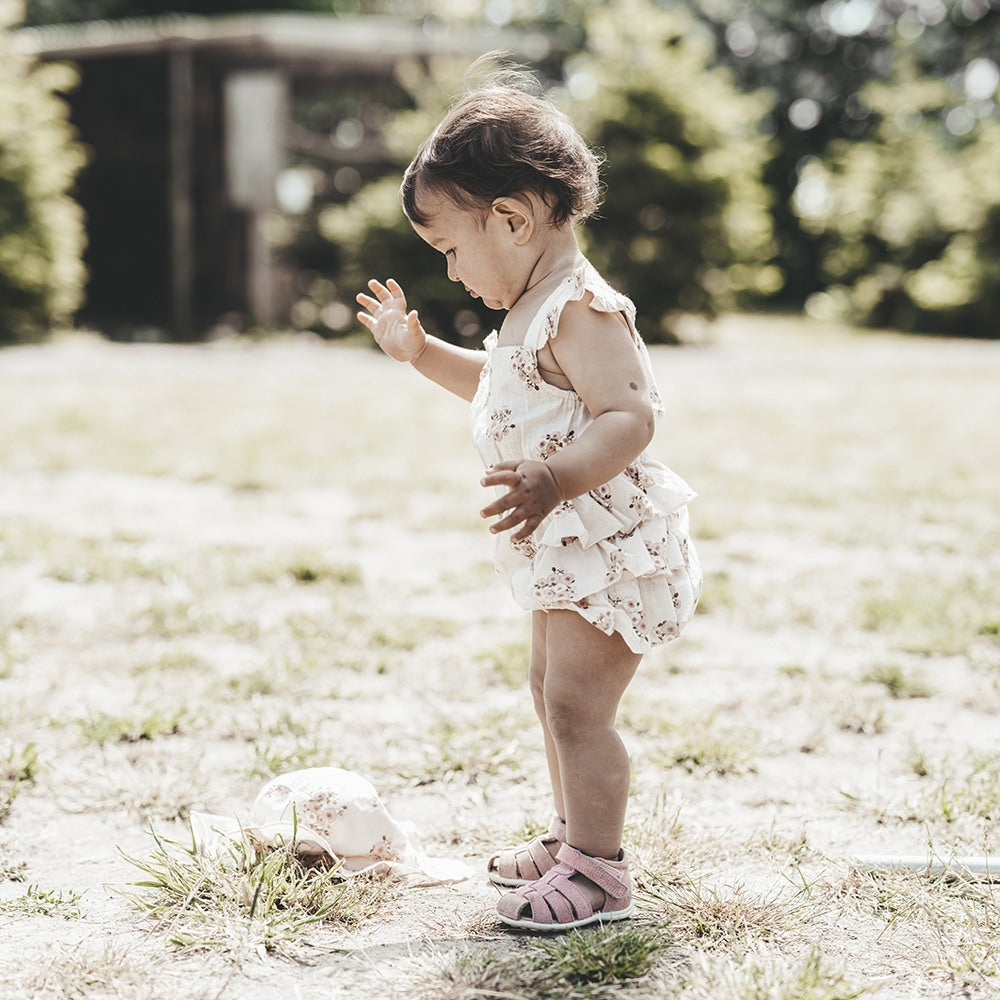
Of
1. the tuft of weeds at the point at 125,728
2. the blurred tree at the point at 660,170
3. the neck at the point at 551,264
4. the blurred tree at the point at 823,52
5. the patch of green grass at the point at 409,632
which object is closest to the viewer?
the neck at the point at 551,264

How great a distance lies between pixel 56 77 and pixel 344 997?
12.1 meters

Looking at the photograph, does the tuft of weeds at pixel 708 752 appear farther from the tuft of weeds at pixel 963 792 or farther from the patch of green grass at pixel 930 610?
the patch of green grass at pixel 930 610

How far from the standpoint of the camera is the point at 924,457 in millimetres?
6891

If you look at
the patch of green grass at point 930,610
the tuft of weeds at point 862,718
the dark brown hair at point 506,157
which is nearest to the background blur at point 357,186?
the patch of green grass at point 930,610

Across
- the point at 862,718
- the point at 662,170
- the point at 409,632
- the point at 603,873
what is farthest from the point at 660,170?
the point at 603,873

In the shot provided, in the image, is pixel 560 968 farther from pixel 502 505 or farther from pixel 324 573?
pixel 324 573

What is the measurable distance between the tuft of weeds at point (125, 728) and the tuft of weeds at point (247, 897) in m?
0.71

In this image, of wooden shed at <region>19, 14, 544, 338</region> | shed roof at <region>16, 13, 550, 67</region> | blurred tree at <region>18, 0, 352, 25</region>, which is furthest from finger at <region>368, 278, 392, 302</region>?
blurred tree at <region>18, 0, 352, 25</region>

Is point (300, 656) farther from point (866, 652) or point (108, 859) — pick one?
point (866, 652)

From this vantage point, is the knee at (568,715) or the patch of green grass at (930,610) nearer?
the knee at (568,715)

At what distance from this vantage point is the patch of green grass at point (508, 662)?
332cm

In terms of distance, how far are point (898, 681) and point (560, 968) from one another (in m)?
1.75

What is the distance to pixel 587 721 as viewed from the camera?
205 centimetres

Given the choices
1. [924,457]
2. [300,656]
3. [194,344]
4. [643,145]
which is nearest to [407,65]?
[643,145]
